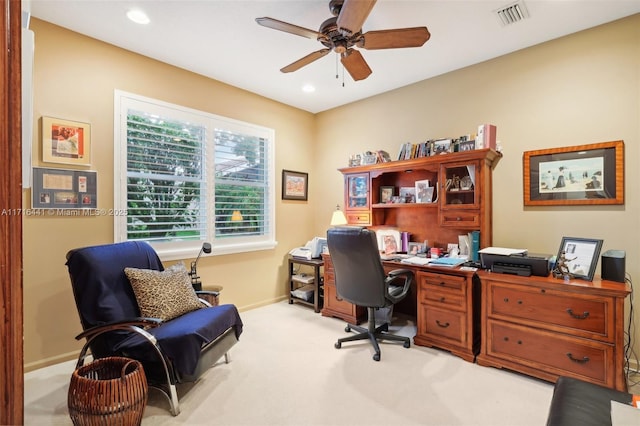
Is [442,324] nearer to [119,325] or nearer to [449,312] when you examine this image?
[449,312]

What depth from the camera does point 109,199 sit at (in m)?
2.88

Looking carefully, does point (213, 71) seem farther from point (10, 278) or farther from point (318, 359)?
point (10, 278)

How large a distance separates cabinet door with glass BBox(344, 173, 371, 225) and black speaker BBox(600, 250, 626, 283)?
218cm

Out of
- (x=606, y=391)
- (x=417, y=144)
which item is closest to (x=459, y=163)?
(x=417, y=144)

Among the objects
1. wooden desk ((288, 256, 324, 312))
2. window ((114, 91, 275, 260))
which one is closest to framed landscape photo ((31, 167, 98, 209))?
window ((114, 91, 275, 260))

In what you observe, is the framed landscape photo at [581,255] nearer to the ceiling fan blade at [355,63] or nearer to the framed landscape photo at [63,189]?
the ceiling fan blade at [355,63]

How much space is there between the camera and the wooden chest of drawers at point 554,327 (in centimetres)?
205

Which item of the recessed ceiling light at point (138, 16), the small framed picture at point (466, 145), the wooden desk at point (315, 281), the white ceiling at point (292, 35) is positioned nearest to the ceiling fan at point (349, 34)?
the white ceiling at point (292, 35)

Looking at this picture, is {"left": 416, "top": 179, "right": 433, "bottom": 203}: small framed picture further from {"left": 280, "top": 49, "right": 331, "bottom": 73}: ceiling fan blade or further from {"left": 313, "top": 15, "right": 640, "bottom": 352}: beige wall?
{"left": 280, "top": 49, "right": 331, "bottom": 73}: ceiling fan blade

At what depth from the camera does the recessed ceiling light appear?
2.42 meters

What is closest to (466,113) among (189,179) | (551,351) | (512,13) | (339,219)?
(512,13)

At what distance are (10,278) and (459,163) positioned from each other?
10.6ft

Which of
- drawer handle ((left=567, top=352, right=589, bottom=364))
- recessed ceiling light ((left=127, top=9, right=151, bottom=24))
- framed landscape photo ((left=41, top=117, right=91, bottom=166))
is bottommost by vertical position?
drawer handle ((left=567, top=352, right=589, bottom=364))

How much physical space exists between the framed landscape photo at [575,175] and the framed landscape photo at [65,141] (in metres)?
3.98
